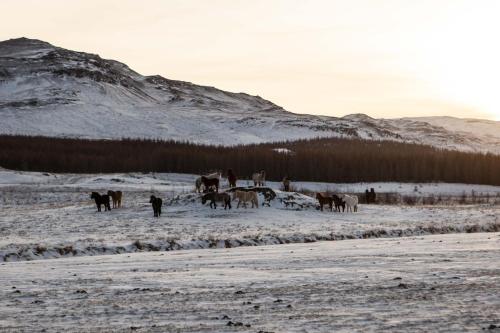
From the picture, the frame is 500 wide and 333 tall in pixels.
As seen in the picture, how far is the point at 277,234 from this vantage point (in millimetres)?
32438

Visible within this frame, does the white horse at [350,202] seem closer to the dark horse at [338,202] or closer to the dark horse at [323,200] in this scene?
the dark horse at [338,202]

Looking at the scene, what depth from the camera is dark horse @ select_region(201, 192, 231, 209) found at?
144 ft

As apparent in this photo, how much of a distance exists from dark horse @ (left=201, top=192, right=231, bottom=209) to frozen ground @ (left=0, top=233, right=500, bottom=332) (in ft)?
67.5

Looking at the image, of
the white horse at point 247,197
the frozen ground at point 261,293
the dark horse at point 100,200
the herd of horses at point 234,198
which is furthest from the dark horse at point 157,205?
the frozen ground at point 261,293

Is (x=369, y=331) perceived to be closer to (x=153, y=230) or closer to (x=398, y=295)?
(x=398, y=295)

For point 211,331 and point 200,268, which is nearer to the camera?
point 211,331

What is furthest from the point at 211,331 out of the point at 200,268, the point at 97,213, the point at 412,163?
the point at 412,163

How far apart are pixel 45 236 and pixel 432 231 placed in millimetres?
20972

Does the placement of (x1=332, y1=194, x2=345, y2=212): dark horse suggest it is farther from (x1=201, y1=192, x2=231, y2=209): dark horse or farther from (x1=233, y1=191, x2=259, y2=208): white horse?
(x1=201, y1=192, x2=231, y2=209): dark horse

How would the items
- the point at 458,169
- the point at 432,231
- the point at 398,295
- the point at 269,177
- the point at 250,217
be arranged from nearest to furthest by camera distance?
the point at 398,295
the point at 432,231
the point at 250,217
the point at 269,177
the point at 458,169

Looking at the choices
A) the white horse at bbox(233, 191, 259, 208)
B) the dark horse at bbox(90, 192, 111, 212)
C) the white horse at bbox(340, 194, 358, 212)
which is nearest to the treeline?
the white horse at bbox(340, 194, 358, 212)

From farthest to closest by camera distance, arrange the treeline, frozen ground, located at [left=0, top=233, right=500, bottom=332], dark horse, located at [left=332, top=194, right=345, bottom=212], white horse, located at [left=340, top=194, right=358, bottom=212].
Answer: the treeline
white horse, located at [left=340, top=194, right=358, bottom=212]
dark horse, located at [left=332, top=194, right=345, bottom=212]
frozen ground, located at [left=0, top=233, right=500, bottom=332]

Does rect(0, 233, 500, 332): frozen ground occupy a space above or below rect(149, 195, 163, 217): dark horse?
below

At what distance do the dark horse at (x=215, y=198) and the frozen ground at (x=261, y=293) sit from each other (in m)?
20.6
